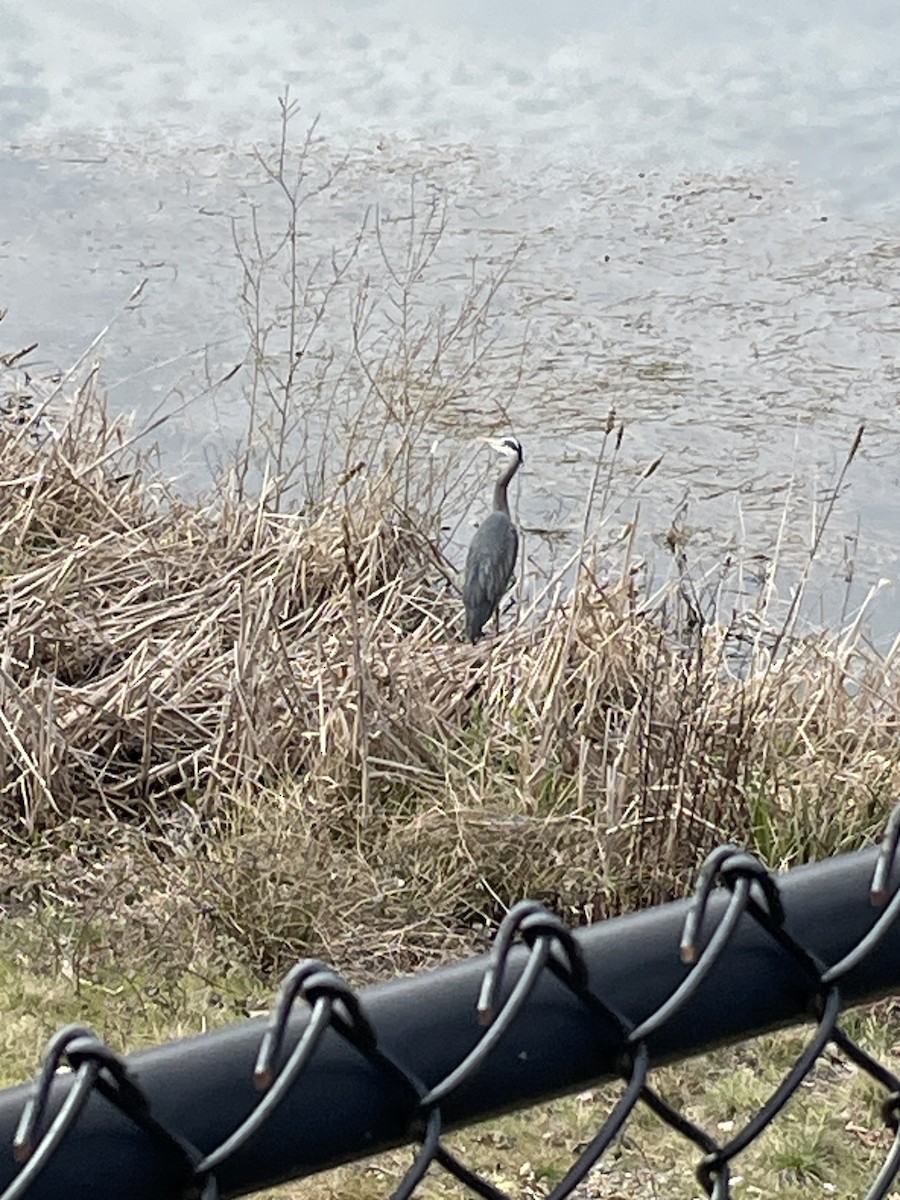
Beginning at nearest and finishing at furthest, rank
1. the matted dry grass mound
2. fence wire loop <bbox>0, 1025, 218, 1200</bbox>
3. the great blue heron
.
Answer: fence wire loop <bbox>0, 1025, 218, 1200</bbox> → the matted dry grass mound → the great blue heron

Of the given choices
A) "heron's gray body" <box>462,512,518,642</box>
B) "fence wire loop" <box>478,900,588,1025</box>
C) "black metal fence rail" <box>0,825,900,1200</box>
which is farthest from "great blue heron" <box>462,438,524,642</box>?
"fence wire loop" <box>478,900,588,1025</box>

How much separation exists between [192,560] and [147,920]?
1.59 meters

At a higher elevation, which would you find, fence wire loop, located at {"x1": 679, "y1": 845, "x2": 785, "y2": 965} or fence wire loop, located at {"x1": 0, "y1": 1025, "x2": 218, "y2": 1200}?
fence wire loop, located at {"x1": 0, "y1": 1025, "x2": 218, "y2": 1200}

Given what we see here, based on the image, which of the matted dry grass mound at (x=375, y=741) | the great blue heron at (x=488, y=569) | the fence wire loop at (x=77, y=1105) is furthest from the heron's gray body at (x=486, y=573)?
the fence wire loop at (x=77, y=1105)

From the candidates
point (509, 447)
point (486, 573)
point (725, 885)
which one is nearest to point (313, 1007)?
point (725, 885)

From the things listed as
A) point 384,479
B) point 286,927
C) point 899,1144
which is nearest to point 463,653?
point 384,479

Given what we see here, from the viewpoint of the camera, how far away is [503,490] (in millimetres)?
5066

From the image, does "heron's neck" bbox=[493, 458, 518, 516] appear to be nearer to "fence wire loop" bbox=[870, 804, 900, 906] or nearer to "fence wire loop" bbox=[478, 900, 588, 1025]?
"fence wire loop" bbox=[870, 804, 900, 906]

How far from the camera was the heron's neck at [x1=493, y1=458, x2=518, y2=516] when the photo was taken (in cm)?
500

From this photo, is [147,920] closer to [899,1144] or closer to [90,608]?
[90,608]

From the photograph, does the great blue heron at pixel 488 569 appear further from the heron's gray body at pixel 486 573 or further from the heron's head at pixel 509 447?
the heron's head at pixel 509 447

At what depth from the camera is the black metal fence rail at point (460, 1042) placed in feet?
2.21

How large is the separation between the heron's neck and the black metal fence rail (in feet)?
13.3

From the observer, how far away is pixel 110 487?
537cm
